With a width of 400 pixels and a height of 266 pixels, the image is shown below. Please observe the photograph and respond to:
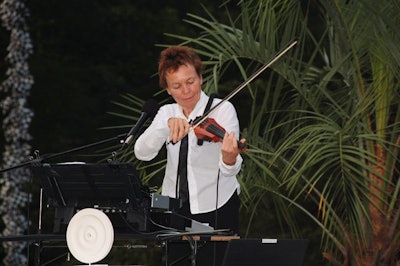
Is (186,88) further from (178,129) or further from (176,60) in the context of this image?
(178,129)

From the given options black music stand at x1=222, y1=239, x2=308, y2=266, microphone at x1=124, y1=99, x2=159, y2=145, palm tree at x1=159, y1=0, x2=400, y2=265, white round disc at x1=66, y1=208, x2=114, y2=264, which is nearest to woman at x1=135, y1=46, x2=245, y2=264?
microphone at x1=124, y1=99, x2=159, y2=145

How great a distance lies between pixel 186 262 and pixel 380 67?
2444mm

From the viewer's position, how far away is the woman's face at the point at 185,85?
4.95m

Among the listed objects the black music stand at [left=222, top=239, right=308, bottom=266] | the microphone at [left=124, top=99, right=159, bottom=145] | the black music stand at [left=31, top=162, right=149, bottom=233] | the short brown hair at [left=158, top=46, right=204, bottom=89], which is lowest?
the black music stand at [left=222, top=239, right=308, bottom=266]

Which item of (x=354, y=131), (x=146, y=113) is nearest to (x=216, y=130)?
(x=146, y=113)

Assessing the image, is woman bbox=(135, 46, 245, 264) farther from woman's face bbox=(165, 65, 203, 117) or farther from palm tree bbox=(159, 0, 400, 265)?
palm tree bbox=(159, 0, 400, 265)

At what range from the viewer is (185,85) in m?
4.95

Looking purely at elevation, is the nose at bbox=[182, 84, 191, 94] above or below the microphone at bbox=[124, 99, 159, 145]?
above

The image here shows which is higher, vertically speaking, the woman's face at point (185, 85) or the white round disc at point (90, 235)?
the woman's face at point (185, 85)

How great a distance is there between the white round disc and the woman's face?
2.29ft

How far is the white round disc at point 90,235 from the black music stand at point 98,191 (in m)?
0.10

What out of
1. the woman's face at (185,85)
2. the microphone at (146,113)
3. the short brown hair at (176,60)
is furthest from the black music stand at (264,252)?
the short brown hair at (176,60)

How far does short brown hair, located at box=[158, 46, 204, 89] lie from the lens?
16.4ft

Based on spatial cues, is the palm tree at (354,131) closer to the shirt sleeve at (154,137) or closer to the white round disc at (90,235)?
the shirt sleeve at (154,137)
